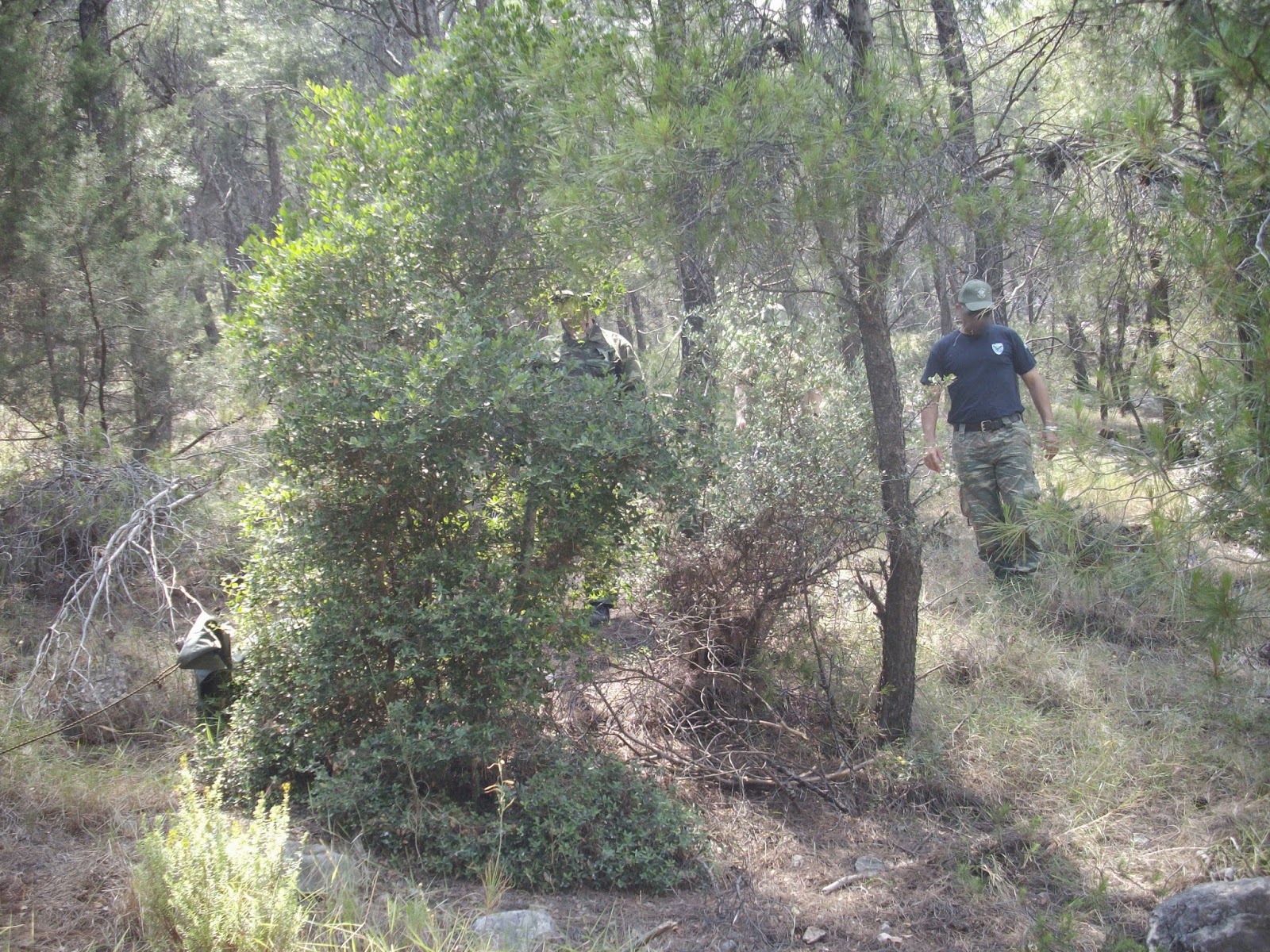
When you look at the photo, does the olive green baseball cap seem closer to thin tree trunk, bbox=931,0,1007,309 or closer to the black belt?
thin tree trunk, bbox=931,0,1007,309

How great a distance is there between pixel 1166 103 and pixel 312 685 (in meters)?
3.81

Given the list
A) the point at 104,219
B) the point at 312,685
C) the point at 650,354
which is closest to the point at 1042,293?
the point at 650,354

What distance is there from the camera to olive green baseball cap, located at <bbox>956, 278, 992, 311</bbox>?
5297 mm

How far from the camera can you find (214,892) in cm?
271

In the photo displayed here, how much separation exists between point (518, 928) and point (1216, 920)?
2354 millimetres

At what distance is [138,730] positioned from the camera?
4430 millimetres

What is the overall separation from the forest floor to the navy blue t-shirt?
5.04 ft

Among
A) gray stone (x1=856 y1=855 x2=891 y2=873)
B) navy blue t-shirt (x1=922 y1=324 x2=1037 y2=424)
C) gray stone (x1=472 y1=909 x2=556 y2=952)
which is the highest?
navy blue t-shirt (x1=922 y1=324 x2=1037 y2=424)

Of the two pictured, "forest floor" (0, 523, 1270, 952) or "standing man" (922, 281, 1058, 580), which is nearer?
"forest floor" (0, 523, 1270, 952)

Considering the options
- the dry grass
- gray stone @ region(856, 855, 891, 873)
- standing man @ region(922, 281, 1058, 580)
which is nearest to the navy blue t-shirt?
standing man @ region(922, 281, 1058, 580)

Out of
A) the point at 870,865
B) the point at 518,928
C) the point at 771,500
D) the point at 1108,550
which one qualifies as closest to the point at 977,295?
the point at 771,500

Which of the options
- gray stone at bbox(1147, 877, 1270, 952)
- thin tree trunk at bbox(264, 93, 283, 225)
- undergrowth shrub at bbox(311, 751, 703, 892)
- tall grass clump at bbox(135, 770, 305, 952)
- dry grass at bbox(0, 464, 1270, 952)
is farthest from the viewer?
thin tree trunk at bbox(264, 93, 283, 225)

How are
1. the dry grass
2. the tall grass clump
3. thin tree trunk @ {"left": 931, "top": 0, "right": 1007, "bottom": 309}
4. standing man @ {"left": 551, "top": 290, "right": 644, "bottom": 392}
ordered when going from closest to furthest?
the tall grass clump
the dry grass
thin tree trunk @ {"left": 931, "top": 0, "right": 1007, "bottom": 309}
standing man @ {"left": 551, "top": 290, "right": 644, "bottom": 392}

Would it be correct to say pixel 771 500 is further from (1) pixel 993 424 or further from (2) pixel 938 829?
(1) pixel 993 424
